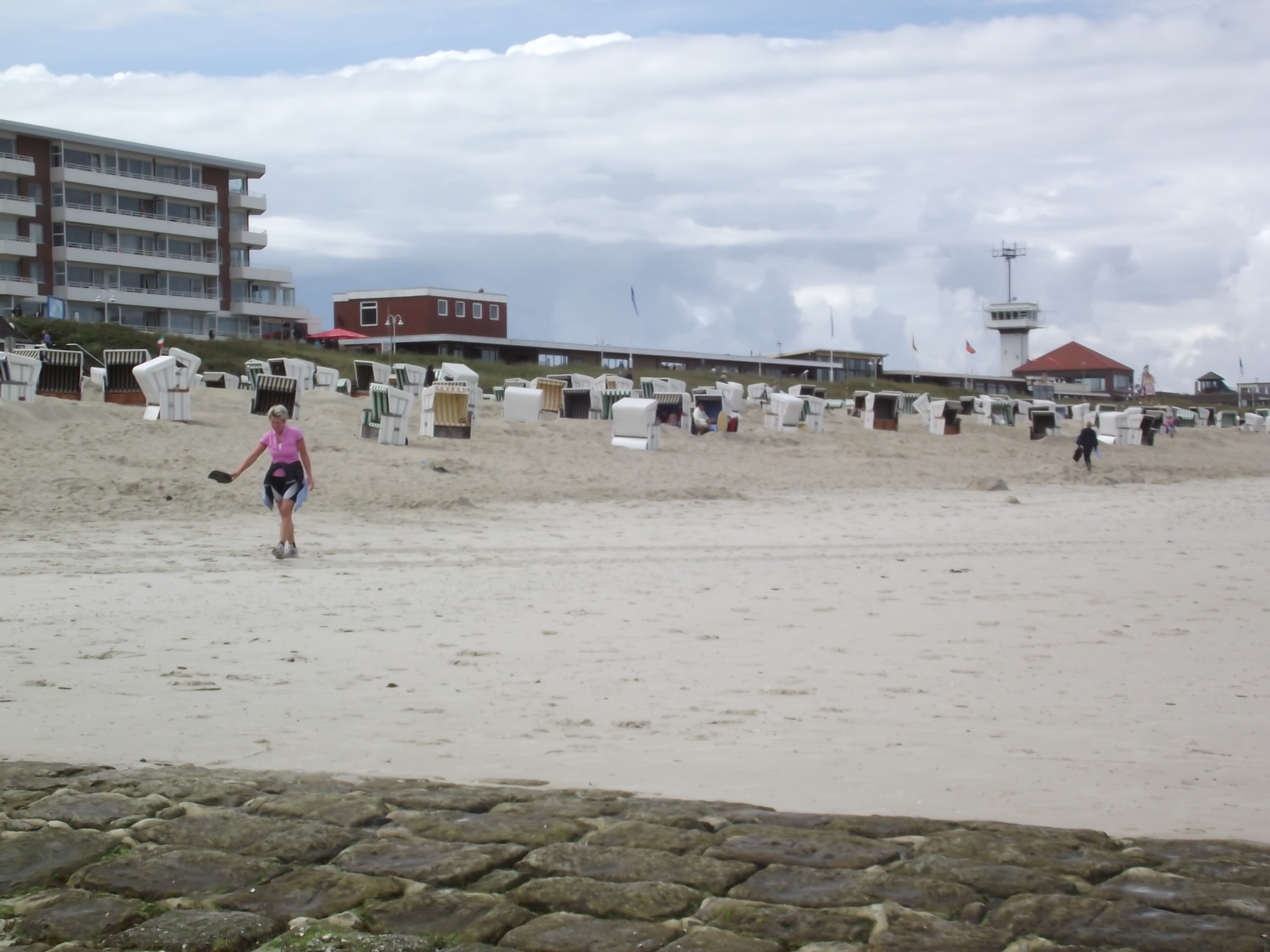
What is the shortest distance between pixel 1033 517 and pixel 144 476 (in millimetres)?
10800

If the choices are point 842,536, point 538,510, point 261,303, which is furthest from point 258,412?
point 261,303

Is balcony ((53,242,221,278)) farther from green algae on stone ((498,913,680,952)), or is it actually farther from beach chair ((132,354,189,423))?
green algae on stone ((498,913,680,952))

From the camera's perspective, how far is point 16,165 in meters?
59.3

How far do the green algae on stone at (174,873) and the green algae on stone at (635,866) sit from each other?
0.78 m

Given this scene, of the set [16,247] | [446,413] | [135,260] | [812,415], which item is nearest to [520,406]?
[446,413]

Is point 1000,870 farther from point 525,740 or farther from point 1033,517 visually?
point 1033,517

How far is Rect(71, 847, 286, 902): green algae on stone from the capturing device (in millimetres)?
3451

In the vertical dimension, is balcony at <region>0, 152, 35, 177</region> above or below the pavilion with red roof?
above

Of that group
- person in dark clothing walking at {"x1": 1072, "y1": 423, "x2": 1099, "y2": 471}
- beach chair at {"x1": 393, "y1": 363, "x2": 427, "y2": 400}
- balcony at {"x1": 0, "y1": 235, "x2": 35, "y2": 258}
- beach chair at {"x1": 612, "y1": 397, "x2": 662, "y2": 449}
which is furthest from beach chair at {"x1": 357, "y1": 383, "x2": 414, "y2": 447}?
balcony at {"x1": 0, "y1": 235, "x2": 35, "y2": 258}

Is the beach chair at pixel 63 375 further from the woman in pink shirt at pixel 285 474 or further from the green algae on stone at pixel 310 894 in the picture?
the green algae on stone at pixel 310 894

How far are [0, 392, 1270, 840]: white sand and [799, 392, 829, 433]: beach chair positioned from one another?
1411 cm

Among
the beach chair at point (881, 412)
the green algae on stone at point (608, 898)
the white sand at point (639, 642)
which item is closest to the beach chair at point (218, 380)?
the white sand at point (639, 642)

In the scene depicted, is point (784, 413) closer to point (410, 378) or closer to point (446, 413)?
point (410, 378)

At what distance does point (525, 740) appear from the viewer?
502 cm
